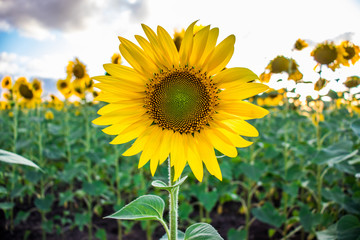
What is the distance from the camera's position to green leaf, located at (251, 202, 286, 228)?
2.45m

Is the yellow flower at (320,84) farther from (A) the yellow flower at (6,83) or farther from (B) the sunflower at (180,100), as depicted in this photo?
(A) the yellow flower at (6,83)

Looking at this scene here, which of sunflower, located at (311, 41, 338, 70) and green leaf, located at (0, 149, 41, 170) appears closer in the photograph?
green leaf, located at (0, 149, 41, 170)

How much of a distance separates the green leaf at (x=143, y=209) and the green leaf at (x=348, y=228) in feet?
5.08

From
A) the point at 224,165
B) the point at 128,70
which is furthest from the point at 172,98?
the point at 224,165

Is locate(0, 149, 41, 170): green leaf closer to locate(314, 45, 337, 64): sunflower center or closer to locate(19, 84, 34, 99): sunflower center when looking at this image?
locate(314, 45, 337, 64): sunflower center

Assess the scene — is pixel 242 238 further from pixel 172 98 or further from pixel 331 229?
pixel 172 98

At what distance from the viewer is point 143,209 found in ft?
3.19

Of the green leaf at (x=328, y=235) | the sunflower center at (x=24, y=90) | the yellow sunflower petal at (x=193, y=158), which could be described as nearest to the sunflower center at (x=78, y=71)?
the sunflower center at (x=24, y=90)

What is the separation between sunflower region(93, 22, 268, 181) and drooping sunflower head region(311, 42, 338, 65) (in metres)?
1.93

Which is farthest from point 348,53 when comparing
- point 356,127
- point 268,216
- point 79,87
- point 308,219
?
point 79,87

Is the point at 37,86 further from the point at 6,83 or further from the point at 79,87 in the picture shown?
the point at 79,87

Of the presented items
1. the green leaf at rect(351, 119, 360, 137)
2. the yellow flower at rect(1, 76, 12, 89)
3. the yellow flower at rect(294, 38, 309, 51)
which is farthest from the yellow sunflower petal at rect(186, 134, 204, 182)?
the yellow flower at rect(1, 76, 12, 89)

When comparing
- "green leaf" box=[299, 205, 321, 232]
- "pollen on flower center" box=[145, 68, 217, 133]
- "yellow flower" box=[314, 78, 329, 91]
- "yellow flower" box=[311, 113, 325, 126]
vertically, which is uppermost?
"yellow flower" box=[314, 78, 329, 91]

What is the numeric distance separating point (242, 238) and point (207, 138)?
177 cm
